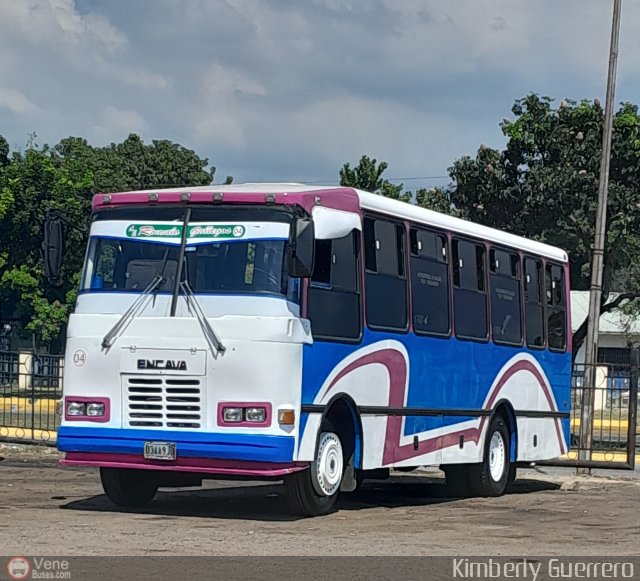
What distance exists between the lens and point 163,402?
13.7 m

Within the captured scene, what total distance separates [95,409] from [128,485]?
50.7 inches

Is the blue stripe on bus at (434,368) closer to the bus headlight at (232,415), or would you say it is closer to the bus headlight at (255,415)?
the bus headlight at (255,415)

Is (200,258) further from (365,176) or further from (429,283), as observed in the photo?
(365,176)

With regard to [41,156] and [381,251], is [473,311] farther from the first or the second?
[41,156]

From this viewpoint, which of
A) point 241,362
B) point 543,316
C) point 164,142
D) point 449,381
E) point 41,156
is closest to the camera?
point 241,362

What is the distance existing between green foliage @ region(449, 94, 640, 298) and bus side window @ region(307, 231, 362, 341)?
60.2ft

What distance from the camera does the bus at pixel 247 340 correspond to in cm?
1354

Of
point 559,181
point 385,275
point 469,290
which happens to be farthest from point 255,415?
point 559,181

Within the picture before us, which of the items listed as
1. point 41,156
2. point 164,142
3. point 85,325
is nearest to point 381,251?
point 85,325

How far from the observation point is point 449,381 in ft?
56.7

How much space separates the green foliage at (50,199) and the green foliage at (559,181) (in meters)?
20.4

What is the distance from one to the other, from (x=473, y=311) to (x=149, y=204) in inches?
205
